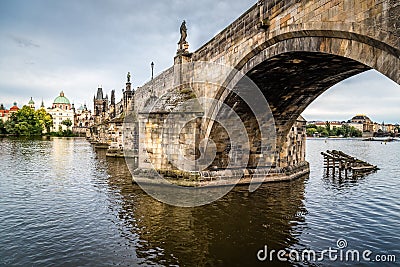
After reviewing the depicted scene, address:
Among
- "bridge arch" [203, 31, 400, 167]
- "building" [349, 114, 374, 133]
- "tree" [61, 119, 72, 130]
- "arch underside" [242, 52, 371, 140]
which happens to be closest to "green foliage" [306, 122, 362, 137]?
"building" [349, 114, 374, 133]

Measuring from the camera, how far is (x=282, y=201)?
44.8 feet

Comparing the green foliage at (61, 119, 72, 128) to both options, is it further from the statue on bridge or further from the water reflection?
the water reflection

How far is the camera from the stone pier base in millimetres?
15445

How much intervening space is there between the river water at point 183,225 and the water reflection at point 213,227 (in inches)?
1.1

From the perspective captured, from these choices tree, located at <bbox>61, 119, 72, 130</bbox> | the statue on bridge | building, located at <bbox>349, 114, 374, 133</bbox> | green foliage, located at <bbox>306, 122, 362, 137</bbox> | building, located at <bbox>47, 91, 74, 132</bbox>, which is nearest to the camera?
the statue on bridge

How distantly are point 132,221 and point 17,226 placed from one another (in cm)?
353

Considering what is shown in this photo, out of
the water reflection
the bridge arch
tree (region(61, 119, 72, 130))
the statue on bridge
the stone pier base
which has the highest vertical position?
the statue on bridge

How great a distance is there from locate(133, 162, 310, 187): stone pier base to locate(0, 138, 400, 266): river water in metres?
0.91

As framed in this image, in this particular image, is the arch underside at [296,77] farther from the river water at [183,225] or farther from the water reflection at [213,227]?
the water reflection at [213,227]

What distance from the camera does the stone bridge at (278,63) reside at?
620 cm

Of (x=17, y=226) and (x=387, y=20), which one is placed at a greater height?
(x=387, y=20)

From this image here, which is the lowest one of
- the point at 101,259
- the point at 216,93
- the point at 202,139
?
the point at 101,259

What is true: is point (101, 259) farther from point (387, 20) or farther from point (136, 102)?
point (136, 102)

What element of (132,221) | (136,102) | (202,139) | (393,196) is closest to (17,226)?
(132,221)
